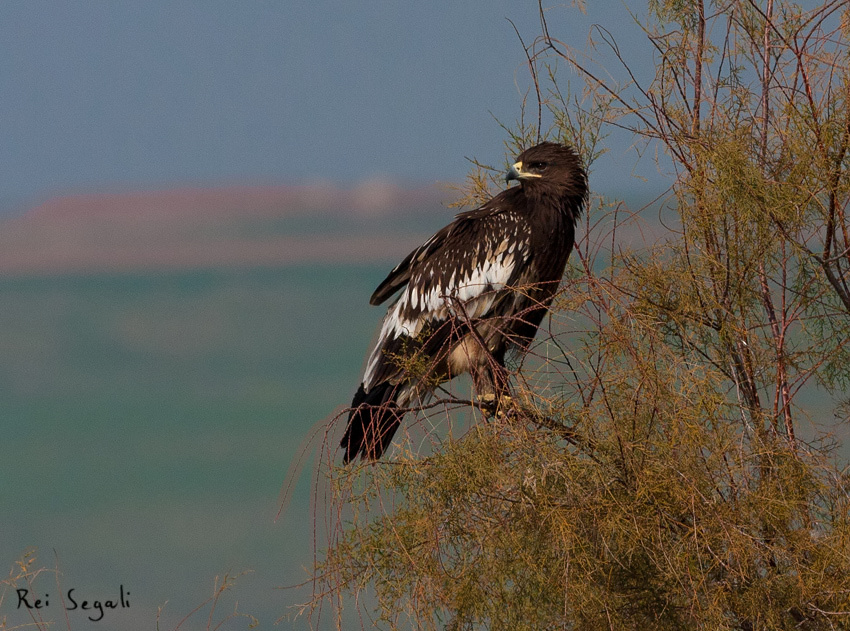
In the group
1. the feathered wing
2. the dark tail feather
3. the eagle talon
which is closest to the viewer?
the eagle talon

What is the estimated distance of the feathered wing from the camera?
14.1ft

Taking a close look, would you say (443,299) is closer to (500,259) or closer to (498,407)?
(500,259)

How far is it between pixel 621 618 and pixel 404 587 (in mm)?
739

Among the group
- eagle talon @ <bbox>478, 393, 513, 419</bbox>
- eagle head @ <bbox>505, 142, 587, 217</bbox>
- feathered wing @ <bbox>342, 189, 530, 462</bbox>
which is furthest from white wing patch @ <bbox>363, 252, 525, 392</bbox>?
eagle talon @ <bbox>478, 393, 513, 419</bbox>

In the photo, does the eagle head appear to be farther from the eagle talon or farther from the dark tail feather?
the eagle talon

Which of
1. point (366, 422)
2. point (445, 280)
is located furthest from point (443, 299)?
point (366, 422)

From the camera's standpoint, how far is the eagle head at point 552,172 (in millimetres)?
4379

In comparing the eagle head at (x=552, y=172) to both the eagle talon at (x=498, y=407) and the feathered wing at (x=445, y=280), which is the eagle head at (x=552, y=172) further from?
the eagle talon at (x=498, y=407)

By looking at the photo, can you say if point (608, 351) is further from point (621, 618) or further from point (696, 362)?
point (621, 618)

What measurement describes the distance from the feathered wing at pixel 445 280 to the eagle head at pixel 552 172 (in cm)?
17

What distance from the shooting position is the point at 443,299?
4.37 m

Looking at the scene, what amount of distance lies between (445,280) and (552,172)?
2.22 ft

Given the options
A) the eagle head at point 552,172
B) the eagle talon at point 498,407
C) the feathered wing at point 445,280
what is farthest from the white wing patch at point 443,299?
the eagle talon at point 498,407

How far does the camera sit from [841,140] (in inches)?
142
